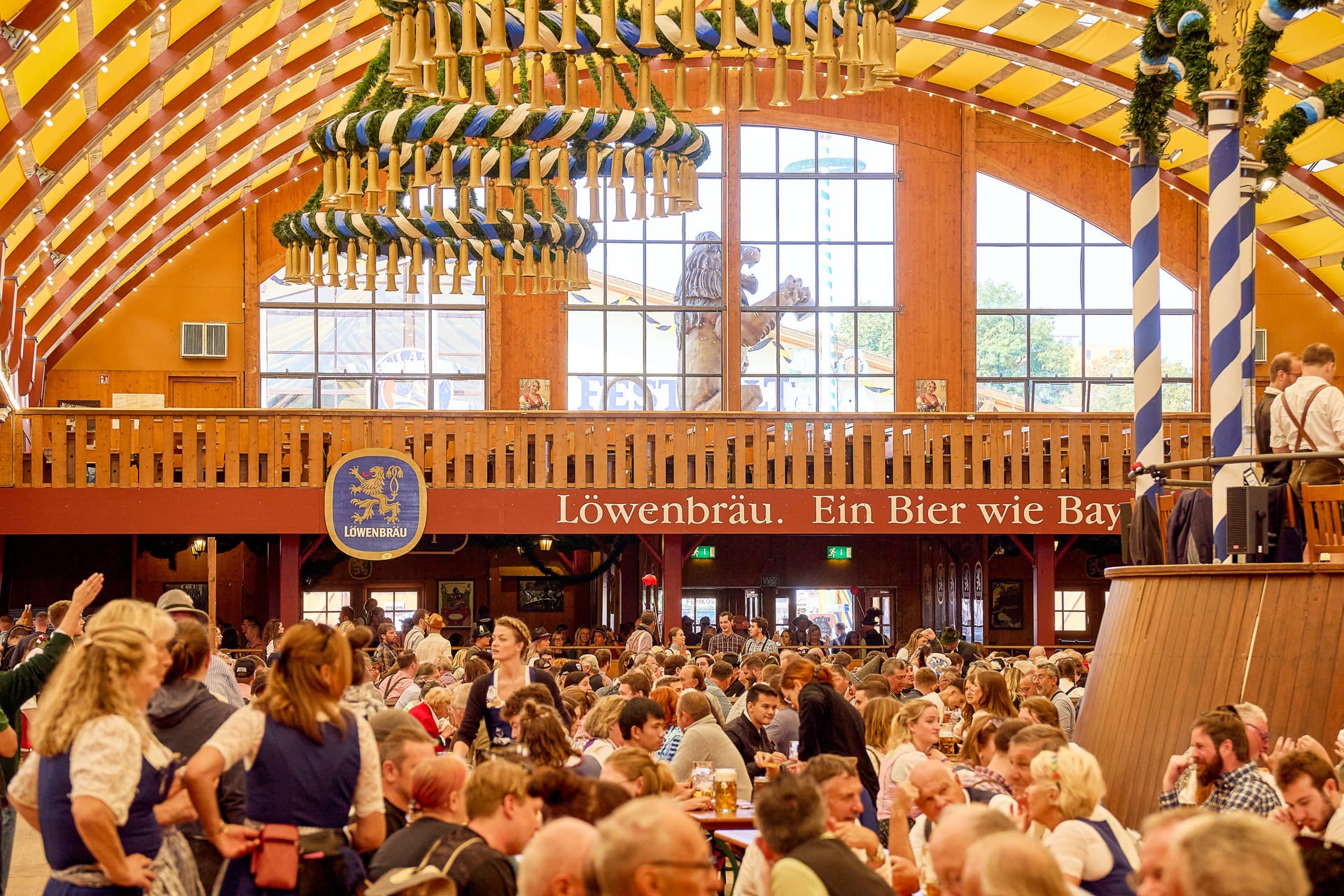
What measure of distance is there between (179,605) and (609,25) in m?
3.52

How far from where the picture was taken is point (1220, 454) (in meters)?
10.9

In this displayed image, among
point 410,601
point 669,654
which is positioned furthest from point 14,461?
point 669,654

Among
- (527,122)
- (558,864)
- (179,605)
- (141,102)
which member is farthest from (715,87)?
(141,102)

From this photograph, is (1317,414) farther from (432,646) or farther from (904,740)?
(432,646)

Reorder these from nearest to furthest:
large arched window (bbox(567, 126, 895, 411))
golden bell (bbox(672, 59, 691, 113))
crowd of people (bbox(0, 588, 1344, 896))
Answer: crowd of people (bbox(0, 588, 1344, 896)) < golden bell (bbox(672, 59, 691, 113)) < large arched window (bbox(567, 126, 895, 411))

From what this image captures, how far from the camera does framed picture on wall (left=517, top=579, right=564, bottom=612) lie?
24.0 meters

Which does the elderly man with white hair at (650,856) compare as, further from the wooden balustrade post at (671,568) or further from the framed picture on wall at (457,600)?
the framed picture on wall at (457,600)

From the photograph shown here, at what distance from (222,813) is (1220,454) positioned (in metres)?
7.87

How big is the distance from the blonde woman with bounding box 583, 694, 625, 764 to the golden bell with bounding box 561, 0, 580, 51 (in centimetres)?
313

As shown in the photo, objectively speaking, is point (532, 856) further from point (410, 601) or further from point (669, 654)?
point (410, 601)

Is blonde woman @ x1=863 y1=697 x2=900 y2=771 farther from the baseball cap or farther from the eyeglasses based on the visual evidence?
the eyeglasses

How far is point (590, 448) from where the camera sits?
1925 cm

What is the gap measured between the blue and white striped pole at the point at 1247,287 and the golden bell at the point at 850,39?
362 cm

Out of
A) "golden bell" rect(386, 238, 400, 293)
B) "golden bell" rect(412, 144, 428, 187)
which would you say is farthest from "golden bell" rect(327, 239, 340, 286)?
"golden bell" rect(412, 144, 428, 187)
